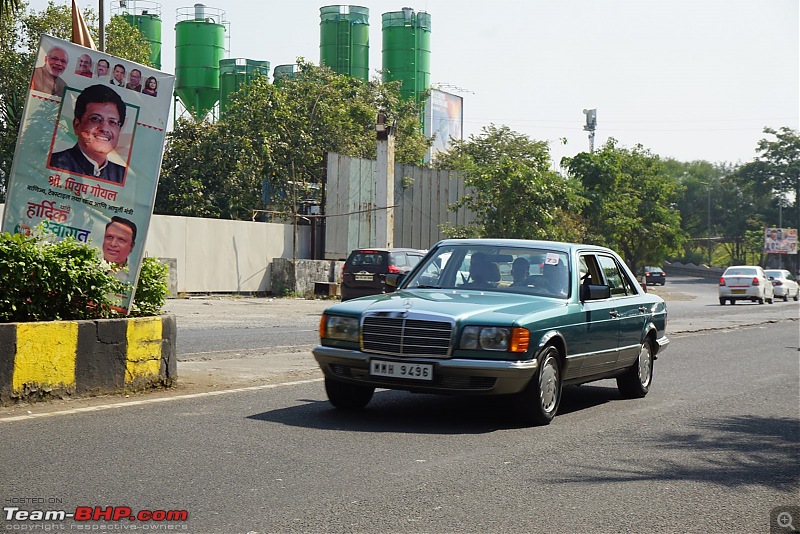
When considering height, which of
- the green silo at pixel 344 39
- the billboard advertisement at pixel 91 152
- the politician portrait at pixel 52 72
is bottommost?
the billboard advertisement at pixel 91 152

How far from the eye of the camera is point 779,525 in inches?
213

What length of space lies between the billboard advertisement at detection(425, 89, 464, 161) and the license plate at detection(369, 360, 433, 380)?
300 ft

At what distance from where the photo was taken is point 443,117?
10300cm

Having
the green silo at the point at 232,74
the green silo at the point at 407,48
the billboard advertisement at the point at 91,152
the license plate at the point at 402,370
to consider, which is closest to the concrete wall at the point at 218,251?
A: the billboard advertisement at the point at 91,152

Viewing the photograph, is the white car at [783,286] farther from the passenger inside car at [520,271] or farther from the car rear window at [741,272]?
the passenger inside car at [520,271]

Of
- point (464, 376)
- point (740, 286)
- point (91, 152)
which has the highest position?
point (91, 152)

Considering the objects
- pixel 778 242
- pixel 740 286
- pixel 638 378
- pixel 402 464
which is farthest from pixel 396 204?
pixel 778 242

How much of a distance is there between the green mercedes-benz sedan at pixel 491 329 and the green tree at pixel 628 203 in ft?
147

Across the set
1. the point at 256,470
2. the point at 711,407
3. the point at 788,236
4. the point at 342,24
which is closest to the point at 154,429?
the point at 256,470

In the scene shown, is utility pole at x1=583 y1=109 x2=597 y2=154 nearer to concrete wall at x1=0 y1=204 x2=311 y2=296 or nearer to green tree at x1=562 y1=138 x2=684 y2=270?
green tree at x1=562 y1=138 x2=684 y2=270

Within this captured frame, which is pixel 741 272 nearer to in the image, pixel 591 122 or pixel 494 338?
pixel 494 338

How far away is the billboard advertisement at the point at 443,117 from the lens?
329 ft

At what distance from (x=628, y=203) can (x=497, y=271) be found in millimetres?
50234

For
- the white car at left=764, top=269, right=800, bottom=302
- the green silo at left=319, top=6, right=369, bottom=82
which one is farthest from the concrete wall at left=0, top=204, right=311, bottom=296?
the green silo at left=319, top=6, right=369, bottom=82
